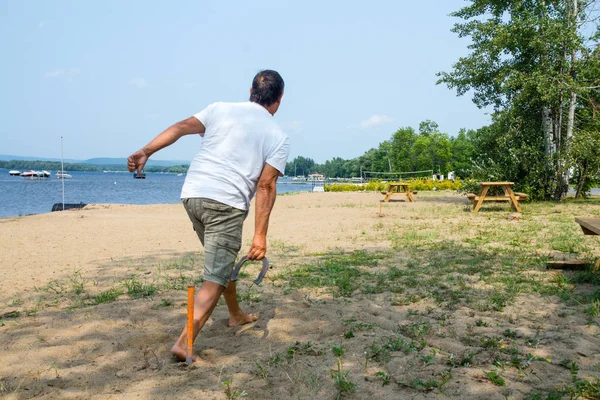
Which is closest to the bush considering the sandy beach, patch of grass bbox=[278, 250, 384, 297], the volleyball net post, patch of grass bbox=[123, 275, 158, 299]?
the volleyball net post

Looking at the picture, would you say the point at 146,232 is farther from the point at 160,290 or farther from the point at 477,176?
the point at 477,176

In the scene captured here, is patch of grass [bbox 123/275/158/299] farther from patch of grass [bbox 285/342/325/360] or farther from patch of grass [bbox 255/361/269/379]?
patch of grass [bbox 255/361/269/379]

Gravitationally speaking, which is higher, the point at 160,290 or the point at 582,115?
the point at 582,115

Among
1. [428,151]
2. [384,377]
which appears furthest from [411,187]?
[428,151]

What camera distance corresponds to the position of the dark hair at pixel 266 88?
345 cm

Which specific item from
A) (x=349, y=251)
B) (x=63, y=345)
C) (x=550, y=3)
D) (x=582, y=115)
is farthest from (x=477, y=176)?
(x=63, y=345)

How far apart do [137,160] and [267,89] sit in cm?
103

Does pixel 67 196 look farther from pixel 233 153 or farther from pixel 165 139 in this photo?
pixel 233 153

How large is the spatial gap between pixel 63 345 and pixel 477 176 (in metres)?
16.9

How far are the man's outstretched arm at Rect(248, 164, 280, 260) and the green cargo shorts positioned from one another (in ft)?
0.40

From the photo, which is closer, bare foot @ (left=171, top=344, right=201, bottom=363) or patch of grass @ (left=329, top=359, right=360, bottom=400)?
patch of grass @ (left=329, top=359, right=360, bottom=400)

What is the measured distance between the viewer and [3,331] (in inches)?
147

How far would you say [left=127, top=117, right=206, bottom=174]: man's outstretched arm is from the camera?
324 cm

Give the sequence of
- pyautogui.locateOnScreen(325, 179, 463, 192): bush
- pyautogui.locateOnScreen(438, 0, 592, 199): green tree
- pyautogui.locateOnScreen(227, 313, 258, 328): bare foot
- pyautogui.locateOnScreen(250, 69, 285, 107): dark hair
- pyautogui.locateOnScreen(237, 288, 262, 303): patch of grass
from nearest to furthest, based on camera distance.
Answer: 1. pyautogui.locateOnScreen(250, 69, 285, 107): dark hair
2. pyautogui.locateOnScreen(227, 313, 258, 328): bare foot
3. pyautogui.locateOnScreen(237, 288, 262, 303): patch of grass
4. pyautogui.locateOnScreen(438, 0, 592, 199): green tree
5. pyautogui.locateOnScreen(325, 179, 463, 192): bush
